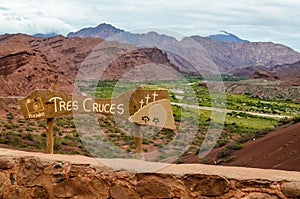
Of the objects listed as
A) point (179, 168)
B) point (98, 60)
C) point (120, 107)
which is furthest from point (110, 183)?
point (98, 60)

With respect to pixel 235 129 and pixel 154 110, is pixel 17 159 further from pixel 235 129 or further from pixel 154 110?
pixel 235 129

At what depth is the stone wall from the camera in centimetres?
428

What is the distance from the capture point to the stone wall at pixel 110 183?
14.0 ft

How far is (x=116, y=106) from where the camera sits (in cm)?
556

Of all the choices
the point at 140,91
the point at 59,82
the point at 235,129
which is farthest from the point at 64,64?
the point at 140,91

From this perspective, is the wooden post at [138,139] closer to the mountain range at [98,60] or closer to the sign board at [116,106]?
the sign board at [116,106]

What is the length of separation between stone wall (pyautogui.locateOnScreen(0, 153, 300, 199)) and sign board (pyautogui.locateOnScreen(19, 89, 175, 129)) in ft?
2.72

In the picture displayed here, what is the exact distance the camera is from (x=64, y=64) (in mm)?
90562

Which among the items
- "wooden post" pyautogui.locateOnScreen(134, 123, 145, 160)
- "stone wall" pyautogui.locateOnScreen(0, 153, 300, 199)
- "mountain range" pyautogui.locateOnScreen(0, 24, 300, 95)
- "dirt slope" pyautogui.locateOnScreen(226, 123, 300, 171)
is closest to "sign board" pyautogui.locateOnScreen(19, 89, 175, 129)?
"wooden post" pyautogui.locateOnScreen(134, 123, 145, 160)

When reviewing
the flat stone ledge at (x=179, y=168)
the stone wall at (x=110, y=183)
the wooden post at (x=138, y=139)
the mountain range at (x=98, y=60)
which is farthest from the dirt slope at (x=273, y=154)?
the stone wall at (x=110, y=183)

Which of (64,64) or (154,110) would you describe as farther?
(64,64)

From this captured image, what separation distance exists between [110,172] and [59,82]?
4958 cm

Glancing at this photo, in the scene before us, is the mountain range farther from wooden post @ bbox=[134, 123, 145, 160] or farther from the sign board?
wooden post @ bbox=[134, 123, 145, 160]

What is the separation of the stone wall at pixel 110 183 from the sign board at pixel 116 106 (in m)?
0.83
